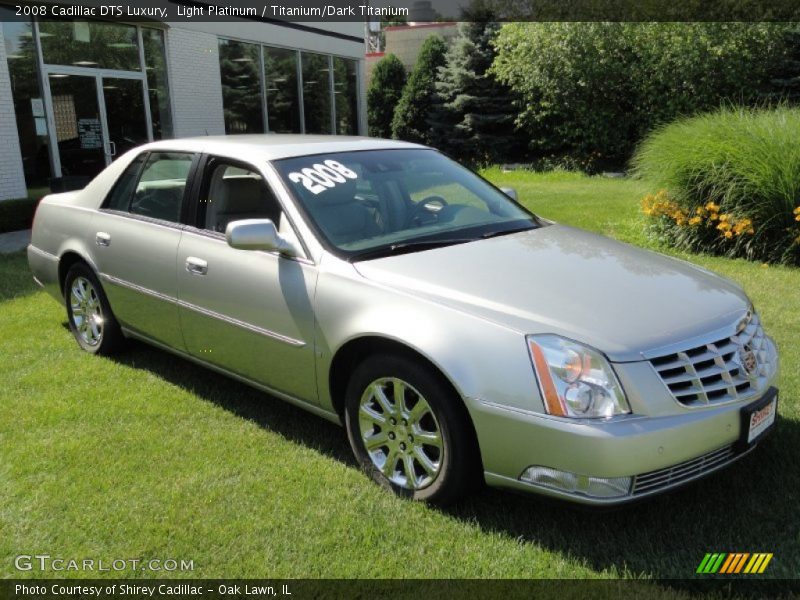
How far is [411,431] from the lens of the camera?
3.23 m

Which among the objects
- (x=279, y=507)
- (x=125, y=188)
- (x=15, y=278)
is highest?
(x=125, y=188)

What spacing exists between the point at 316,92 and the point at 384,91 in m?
7.53

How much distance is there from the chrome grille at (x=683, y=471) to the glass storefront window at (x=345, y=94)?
1940 cm

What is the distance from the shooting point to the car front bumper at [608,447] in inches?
107

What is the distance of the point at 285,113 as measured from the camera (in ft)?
61.8

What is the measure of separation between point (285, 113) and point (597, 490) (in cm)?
1732

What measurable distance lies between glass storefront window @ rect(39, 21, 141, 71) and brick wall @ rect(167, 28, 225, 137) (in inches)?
40.0

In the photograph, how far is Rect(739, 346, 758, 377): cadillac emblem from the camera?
3094 millimetres

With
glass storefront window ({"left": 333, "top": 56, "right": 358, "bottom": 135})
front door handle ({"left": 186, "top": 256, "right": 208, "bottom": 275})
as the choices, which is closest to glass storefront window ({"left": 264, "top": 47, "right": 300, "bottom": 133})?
glass storefront window ({"left": 333, "top": 56, "right": 358, "bottom": 135})

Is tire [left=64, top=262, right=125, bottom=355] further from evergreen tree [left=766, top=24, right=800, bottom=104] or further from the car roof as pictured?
evergreen tree [left=766, top=24, right=800, bottom=104]

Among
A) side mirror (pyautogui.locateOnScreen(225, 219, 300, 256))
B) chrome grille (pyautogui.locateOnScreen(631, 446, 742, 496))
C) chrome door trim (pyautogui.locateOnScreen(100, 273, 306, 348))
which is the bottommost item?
chrome grille (pyautogui.locateOnScreen(631, 446, 742, 496))

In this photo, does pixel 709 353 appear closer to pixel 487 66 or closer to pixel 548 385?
pixel 548 385

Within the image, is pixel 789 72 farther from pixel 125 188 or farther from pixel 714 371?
pixel 714 371

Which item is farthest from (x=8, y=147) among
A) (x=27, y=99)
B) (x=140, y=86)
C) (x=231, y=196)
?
(x=231, y=196)
